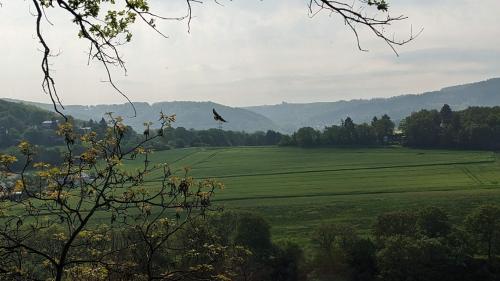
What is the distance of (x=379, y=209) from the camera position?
216ft

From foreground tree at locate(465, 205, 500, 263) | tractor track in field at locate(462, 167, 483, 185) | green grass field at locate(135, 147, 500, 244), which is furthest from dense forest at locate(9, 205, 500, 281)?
tractor track in field at locate(462, 167, 483, 185)

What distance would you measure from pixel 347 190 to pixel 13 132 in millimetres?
111911

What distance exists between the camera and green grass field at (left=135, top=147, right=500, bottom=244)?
65.3m

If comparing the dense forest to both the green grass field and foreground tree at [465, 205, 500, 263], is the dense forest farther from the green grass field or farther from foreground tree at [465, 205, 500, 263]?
the green grass field

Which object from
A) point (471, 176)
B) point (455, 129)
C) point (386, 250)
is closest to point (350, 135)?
point (455, 129)

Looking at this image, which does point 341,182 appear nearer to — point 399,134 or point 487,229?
point 487,229

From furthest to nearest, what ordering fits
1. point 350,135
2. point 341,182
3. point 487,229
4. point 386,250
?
point 350,135, point 341,182, point 487,229, point 386,250

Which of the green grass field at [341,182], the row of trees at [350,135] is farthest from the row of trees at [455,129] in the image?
the green grass field at [341,182]

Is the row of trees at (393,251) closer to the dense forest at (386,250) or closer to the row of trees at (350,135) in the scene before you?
the dense forest at (386,250)

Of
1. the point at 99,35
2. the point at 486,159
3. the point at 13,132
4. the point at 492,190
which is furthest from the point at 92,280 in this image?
the point at 13,132

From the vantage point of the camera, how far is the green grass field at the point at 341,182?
2571 inches

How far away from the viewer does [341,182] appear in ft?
281

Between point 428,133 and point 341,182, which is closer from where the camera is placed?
point 341,182

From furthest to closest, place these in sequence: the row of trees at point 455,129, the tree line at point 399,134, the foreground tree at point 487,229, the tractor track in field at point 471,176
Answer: the tree line at point 399,134 → the row of trees at point 455,129 → the tractor track in field at point 471,176 → the foreground tree at point 487,229
